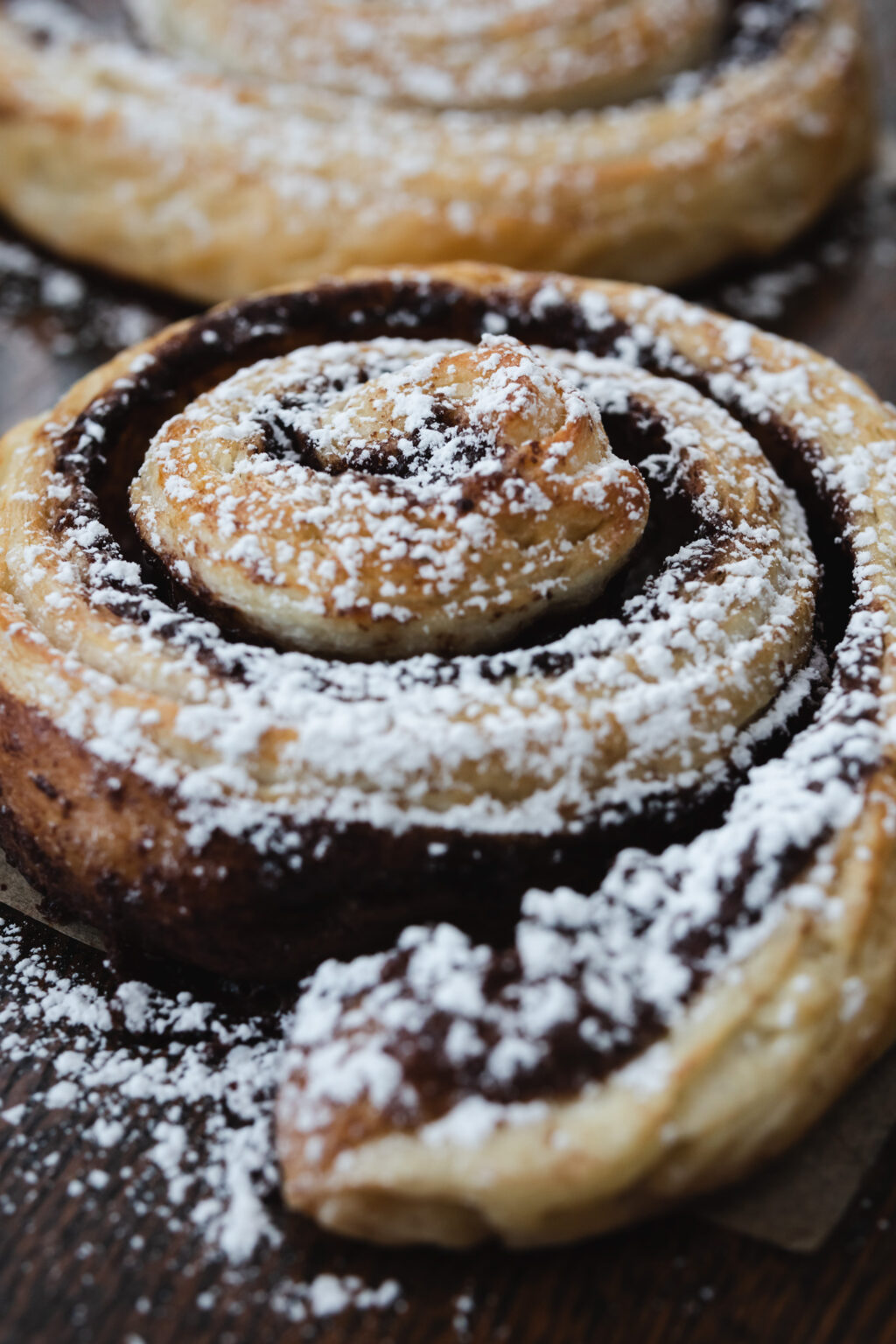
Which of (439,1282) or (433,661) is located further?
(433,661)

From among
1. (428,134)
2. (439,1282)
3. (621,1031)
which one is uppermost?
(428,134)

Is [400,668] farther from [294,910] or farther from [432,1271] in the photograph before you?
[432,1271]

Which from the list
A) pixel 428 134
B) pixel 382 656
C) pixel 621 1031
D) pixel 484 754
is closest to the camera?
pixel 621 1031

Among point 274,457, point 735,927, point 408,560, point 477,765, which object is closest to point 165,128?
point 274,457

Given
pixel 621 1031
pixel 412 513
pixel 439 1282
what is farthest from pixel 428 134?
pixel 439 1282

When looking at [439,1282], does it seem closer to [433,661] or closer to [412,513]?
[433,661]

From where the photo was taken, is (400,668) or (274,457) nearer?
(400,668)
